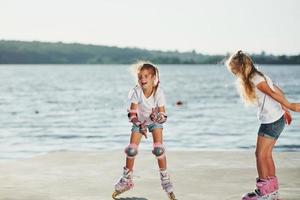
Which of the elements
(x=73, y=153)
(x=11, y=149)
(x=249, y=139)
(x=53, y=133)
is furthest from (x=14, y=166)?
(x=53, y=133)

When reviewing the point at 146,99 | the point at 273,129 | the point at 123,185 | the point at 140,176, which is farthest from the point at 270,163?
the point at 140,176

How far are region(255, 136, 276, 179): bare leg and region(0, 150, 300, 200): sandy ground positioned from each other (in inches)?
14.4

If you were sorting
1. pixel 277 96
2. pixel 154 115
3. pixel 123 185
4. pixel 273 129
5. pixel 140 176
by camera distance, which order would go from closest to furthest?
1. pixel 277 96
2. pixel 273 129
3. pixel 154 115
4. pixel 123 185
5. pixel 140 176

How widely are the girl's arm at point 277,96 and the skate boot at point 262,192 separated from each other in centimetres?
80

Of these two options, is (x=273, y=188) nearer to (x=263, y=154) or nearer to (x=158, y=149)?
(x=263, y=154)

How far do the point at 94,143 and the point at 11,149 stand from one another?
407 cm

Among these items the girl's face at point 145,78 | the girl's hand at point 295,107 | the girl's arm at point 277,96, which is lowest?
the girl's hand at point 295,107

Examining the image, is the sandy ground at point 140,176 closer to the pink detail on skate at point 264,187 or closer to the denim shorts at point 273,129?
the pink detail on skate at point 264,187

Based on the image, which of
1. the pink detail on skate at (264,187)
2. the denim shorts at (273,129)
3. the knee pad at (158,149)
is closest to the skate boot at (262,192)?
the pink detail on skate at (264,187)

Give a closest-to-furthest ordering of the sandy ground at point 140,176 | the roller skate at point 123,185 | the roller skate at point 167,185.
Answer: the roller skate at point 167,185 → the roller skate at point 123,185 → the sandy ground at point 140,176

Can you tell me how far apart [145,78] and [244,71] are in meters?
1.03

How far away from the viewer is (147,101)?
6.86 m

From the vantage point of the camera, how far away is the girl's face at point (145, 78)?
6.80m

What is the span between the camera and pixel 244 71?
262 inches
